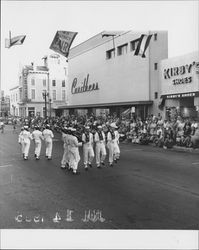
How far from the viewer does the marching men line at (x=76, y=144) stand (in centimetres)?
1032

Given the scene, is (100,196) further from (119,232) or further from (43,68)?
(43,68)

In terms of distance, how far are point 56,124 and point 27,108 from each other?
64.2 inches

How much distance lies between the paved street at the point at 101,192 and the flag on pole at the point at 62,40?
319cm

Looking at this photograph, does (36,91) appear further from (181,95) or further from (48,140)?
(181,95)

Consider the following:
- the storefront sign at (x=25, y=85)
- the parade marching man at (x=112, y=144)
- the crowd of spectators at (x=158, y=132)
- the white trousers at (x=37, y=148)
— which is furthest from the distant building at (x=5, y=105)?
the crowd of spectators at (x=158, y=132)

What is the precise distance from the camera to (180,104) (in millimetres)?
20016

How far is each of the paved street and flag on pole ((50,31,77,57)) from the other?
10.5ft

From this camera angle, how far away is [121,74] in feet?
77.6

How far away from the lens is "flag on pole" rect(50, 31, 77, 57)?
6645 millimetres

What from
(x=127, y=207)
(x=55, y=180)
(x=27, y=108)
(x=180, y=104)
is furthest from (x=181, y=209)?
(x=180, y=104)

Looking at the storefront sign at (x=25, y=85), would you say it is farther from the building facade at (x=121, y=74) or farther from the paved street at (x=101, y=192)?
the building facade at (x=121, y=74)

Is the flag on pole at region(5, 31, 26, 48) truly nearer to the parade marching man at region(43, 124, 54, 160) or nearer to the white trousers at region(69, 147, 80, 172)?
the white trousers at region(69, 147, 80, 172)

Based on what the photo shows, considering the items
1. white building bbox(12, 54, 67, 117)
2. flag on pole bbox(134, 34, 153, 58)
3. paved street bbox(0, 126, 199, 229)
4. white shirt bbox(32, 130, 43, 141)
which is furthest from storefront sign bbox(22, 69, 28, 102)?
flag on pole bbox(134, 34, 153, 58)

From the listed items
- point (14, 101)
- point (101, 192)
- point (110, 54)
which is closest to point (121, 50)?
point (110, 54)
